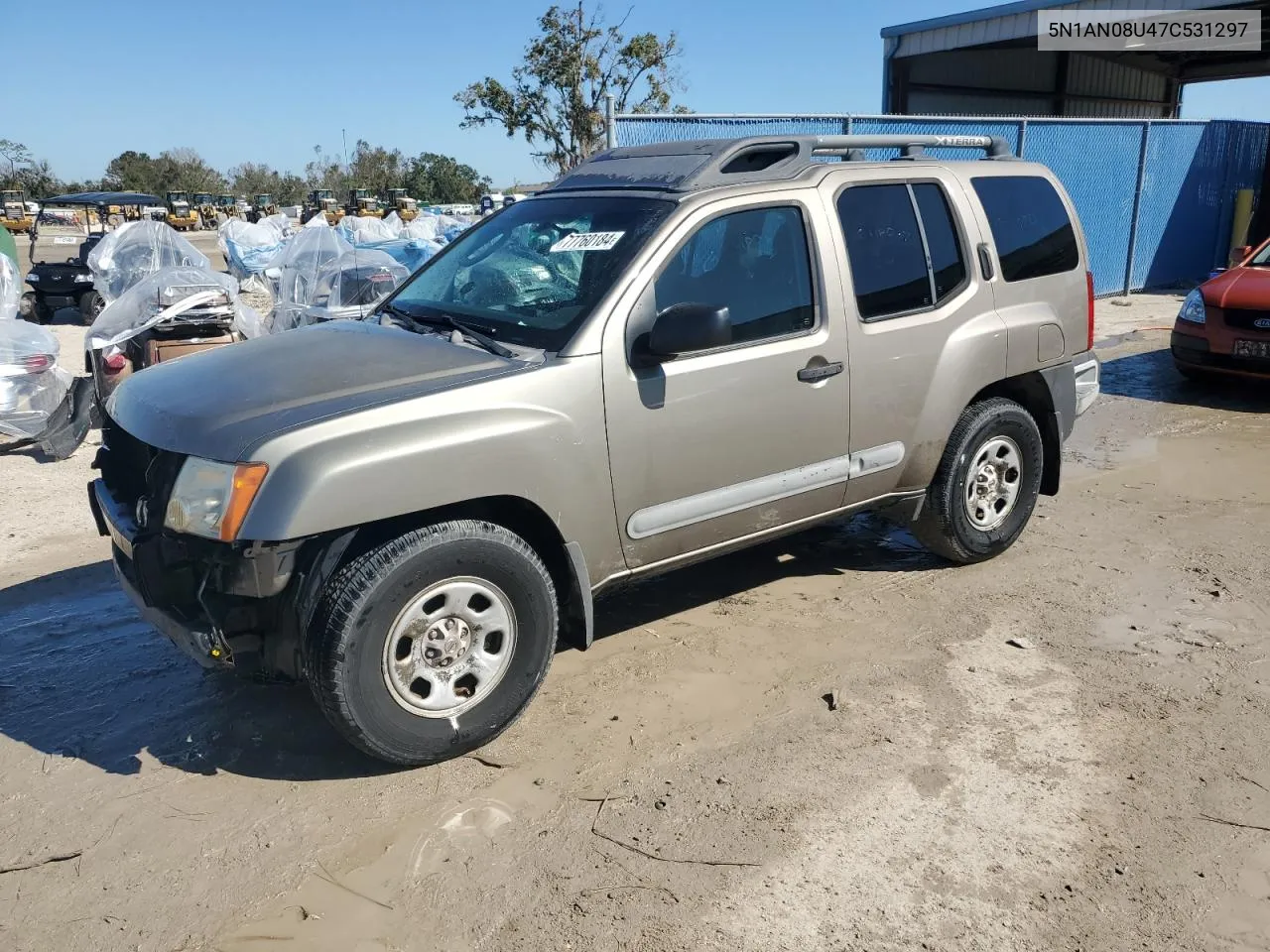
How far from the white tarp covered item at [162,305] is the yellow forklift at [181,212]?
40306mm

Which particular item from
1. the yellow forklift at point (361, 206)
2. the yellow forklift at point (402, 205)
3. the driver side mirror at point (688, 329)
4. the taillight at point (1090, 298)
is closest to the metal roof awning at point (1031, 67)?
the taillight at point (1090, 298)

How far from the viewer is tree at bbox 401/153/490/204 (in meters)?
63.1

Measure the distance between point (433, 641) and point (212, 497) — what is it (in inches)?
32.4

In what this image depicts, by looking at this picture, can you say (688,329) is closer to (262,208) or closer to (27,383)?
(27,383)

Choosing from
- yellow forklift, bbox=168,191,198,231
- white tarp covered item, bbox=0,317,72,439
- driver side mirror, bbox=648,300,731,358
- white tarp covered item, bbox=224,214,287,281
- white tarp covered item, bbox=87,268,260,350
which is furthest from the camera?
yellow forklift, bbox=168,191,198,231

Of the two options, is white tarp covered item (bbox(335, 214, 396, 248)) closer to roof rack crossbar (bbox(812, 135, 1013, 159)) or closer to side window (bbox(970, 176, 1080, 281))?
roof rack crossbar (bbox(812, 135, 1013, 159))

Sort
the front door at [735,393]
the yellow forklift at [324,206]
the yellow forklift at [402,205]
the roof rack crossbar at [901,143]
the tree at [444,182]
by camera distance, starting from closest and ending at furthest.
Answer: the front door at [735,393], the roof rack crossbar at [901,143], the yellow forklift at [402,205], the yellow forklift at [324,206], the tree at [444,182]

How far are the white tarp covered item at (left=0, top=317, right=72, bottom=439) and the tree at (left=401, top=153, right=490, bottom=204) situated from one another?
5600 centimetres

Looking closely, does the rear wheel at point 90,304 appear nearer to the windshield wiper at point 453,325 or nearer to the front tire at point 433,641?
the windshield wiper at point 453,325

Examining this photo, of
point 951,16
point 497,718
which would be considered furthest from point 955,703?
point 951,16

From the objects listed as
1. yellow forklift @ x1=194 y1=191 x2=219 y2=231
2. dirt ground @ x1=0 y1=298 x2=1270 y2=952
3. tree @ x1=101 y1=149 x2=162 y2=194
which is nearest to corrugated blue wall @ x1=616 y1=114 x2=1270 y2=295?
dirt ground @ x1=0 y1=298 x2=1270 y2=952

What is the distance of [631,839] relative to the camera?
2986 mm

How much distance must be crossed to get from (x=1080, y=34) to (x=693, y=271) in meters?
19.9

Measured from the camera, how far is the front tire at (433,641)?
3.06 m
